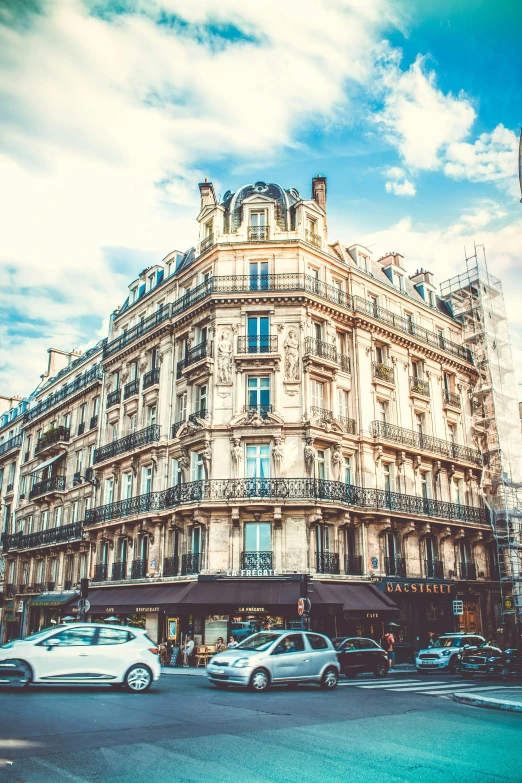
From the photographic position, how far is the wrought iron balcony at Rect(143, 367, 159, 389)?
29.0m

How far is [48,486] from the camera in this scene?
3684cm

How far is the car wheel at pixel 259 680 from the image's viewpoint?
1292 cm

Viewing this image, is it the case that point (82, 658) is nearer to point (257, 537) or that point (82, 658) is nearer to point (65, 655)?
point (65, 655)

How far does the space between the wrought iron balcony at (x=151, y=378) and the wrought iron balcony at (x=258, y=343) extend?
5294 millimetres

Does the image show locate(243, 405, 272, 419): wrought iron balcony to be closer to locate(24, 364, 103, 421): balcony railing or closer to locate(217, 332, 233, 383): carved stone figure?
locate(217, 332, 233, 383): carved stone figure

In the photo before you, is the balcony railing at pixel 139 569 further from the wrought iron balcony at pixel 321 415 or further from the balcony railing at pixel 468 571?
the balcony railing at pixel 468 571

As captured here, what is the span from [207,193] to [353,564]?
1787 centimetres

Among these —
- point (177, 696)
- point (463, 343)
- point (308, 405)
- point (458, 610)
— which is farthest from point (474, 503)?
point (177, 696)

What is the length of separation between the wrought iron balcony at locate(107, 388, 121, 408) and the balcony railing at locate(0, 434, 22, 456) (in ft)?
49.3

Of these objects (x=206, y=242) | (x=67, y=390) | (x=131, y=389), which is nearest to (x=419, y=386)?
(x=206, y=242)

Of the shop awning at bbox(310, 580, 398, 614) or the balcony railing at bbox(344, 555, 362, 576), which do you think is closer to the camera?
the shop awning at bbox(310, 580, 398, 614)

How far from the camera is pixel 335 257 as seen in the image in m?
28.6

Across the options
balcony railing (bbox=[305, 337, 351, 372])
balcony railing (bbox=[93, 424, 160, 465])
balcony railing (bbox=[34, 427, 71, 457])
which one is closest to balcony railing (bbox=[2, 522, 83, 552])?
balcony railing (bbox=[93, 424, 160, 465])

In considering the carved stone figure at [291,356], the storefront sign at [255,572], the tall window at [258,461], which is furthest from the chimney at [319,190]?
the storefront sign at [255,572]
